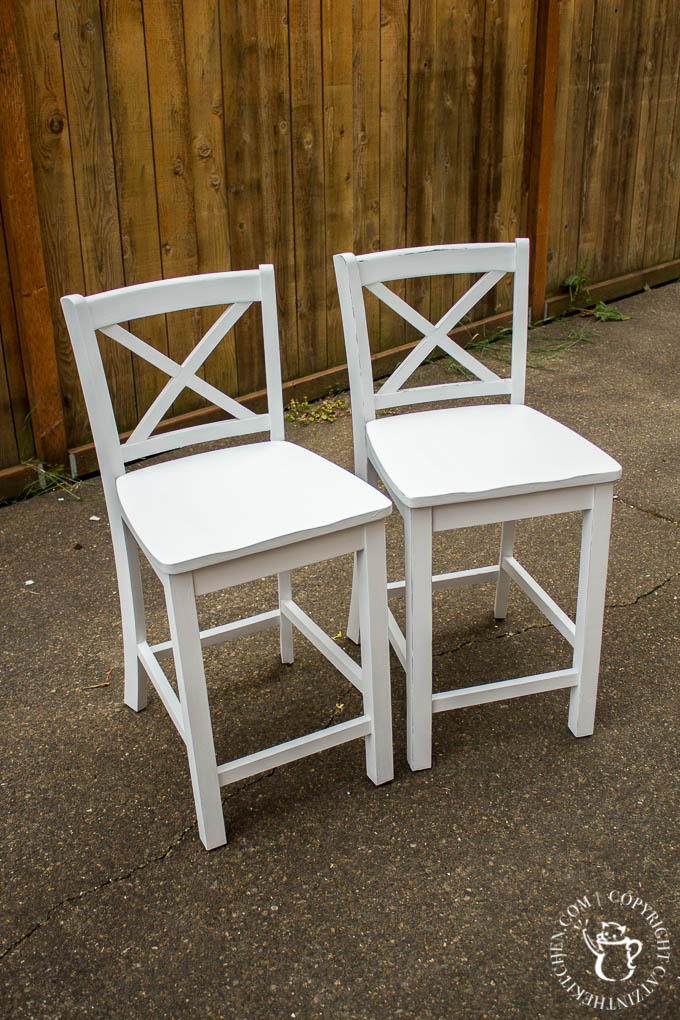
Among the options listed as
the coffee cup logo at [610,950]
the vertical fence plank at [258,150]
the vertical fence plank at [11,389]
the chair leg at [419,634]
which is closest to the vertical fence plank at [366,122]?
the vertical fence plank at [258,150]

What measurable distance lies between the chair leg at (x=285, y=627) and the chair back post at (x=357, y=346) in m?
0.31

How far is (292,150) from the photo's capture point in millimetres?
3645

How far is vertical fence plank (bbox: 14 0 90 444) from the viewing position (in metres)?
2.86

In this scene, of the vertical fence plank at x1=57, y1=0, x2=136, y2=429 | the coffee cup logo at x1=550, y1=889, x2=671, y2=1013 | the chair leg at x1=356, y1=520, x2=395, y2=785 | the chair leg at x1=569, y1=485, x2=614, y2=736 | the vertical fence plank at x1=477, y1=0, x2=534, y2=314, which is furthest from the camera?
the vertical fence plank at x1=477, y1=0, x2=534, y2=314

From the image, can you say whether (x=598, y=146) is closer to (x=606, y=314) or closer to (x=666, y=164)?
(x=666, y=164)

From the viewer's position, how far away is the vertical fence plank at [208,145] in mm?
3242

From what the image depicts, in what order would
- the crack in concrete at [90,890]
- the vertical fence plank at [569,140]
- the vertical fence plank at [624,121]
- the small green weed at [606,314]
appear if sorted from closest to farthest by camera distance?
the crack in concrete at [90,890]
the vertical fence plank at [569,140]
the vertical fence plank at [624,121]
the small green weed at [606,314]

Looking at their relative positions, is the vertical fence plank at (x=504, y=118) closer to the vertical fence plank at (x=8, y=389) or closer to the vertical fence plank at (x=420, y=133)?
the vertical fence plank at (x=420, y=133)

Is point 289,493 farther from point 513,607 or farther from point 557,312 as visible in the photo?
point 557,312

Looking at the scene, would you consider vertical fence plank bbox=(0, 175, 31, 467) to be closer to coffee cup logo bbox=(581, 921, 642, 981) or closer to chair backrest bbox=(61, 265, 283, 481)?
chair backrest bbox=(61, 265, 283, 481)

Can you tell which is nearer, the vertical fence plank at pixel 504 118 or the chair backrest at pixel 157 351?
the chair backrest at pixel 157 351

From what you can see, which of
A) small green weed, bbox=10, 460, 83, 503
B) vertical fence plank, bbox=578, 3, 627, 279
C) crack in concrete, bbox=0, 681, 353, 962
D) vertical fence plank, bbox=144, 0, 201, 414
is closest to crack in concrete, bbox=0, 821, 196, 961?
crack in concrete, bbox=0, 681, 353, 962

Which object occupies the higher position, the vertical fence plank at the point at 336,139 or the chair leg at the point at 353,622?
the vertical fence plank at the point at 336,139

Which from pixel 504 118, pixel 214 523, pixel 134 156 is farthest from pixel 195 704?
pixel 504 118
